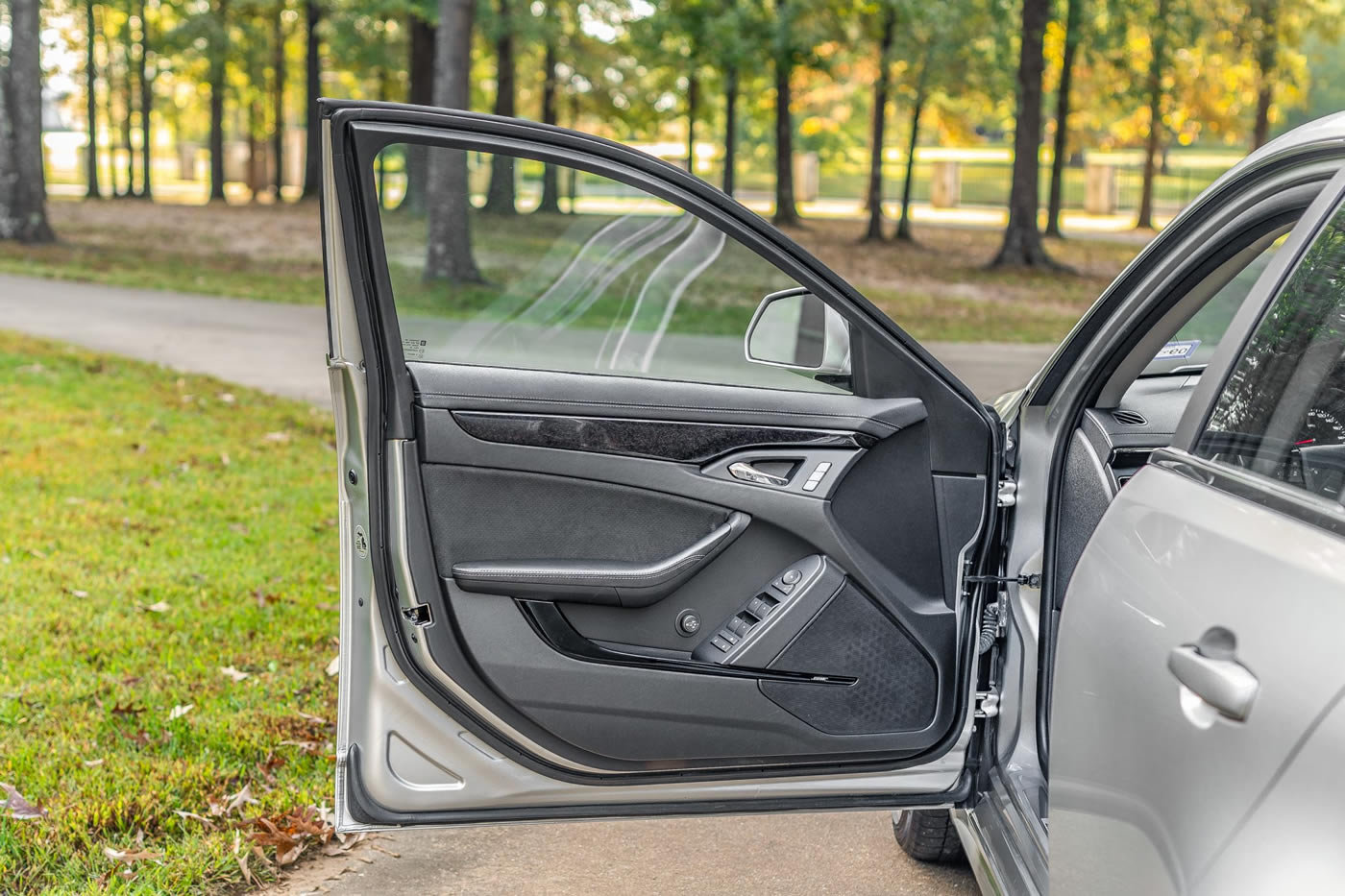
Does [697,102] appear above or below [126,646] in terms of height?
above

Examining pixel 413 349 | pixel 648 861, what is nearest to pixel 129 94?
pixel 648 861

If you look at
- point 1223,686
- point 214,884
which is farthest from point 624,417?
point 214,884

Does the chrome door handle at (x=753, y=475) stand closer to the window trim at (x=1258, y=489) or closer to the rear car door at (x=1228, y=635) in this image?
the rear car door at (x=1228, y=635)

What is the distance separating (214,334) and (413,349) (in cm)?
1100

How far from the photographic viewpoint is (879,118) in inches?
1248

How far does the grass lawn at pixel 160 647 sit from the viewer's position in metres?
3.56

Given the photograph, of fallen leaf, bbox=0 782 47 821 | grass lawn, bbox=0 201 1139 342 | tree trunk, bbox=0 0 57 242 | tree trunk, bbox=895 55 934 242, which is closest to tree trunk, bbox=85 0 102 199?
grass lawn, bbox=0 201 1139 342

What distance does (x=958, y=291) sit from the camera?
20.1 metres

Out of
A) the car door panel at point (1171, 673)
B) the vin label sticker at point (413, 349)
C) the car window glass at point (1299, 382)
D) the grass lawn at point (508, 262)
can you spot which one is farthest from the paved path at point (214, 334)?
the car window glass at point (1299, 382)

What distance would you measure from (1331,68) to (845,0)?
39.9 m

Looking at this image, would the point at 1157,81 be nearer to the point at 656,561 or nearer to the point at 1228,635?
the point at 656,561

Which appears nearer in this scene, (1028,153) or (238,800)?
(238,800)

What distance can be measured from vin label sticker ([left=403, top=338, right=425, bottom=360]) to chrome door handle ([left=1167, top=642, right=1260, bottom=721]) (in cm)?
164

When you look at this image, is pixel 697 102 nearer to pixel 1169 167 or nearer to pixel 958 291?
pixel 958 291
